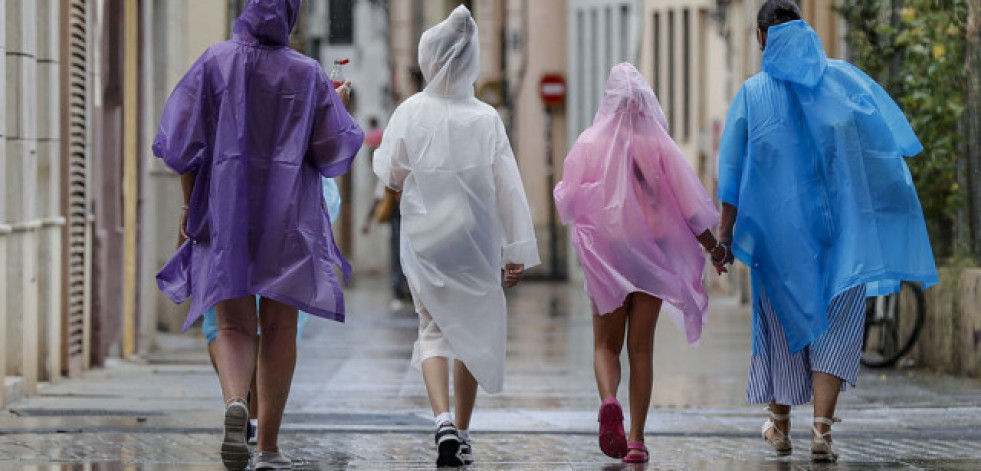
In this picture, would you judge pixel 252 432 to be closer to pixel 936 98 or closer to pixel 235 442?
pixel 235 442

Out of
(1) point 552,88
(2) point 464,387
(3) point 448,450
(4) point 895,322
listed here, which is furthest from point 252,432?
(1) point 552,88

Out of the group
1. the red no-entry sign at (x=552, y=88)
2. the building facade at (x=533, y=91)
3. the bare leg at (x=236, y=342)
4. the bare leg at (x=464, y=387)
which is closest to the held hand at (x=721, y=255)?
the bare leg at (x=464, y=387)

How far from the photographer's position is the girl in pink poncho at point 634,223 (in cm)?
928

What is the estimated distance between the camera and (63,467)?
27.2 ft

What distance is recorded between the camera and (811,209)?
30.2 ft

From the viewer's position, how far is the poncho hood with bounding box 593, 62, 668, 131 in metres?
9.38

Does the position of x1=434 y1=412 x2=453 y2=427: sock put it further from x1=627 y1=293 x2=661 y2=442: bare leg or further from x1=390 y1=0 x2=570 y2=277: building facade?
x1=390 y1=0 x2=570 y2=277: building facade

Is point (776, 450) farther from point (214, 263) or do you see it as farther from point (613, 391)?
point (214, 263)

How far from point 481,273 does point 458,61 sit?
0.88m

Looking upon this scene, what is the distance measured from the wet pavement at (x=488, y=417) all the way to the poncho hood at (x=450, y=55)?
1515 millimetres

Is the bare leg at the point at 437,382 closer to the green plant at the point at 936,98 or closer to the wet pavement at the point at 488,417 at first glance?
the wet pavement at the point at 488,417

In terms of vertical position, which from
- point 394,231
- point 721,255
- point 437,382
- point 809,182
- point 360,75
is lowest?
point 437,382

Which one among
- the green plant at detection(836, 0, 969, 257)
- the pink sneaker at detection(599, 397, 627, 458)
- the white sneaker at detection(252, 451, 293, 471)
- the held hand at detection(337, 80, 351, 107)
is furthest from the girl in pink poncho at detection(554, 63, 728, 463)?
the green plant at detection(836, 0, 969, 257)

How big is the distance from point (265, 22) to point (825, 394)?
2.67 m
